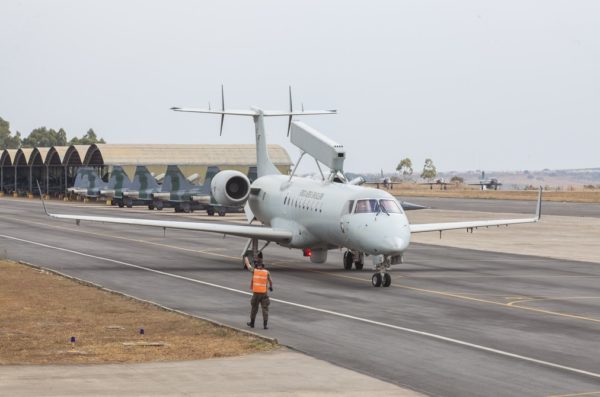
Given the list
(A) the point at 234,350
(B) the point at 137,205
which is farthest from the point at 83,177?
(A) the point at 234,350

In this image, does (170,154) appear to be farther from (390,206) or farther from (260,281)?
(260,281)

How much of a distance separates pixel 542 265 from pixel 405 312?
1865 centimetres

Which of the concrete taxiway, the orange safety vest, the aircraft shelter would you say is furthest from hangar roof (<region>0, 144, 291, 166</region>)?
the orange safety vest

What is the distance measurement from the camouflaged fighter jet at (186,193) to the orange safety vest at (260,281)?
62.2 m

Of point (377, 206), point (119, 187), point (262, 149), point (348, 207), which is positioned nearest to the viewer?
point (377, 206)

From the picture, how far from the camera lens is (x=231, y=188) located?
154 ft

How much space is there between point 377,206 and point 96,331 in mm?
14348

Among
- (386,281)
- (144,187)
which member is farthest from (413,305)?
(144,187)

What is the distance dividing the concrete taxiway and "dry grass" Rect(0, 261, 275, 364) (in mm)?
1467

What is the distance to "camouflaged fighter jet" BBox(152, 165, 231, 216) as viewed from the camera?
9050cm

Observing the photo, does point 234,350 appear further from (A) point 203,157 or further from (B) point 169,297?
(A) point 203,157

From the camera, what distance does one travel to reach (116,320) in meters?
27.5

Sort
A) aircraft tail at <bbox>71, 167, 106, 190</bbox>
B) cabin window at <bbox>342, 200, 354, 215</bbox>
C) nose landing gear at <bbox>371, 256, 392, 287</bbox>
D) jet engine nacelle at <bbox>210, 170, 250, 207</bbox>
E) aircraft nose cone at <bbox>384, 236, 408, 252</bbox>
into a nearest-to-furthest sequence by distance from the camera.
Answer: aircraft nose cone at <bbox>384, 236, 408, 252</bbox>
nose landing gear at <bbox>371, 256, 392, 287</bbox>
cabin window at <bbox>342, 200, 354, 215</bbox>
jet engine nacelle at <bbox>210, 170, 250, 207</bbox>
aircraft tail at <bbox>71, 167, 106, 190</bbox>

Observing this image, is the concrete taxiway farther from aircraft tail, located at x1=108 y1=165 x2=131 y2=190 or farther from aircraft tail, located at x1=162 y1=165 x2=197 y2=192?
aircraft tail, located at x1=108 y1=165 x2=131 y2=190
